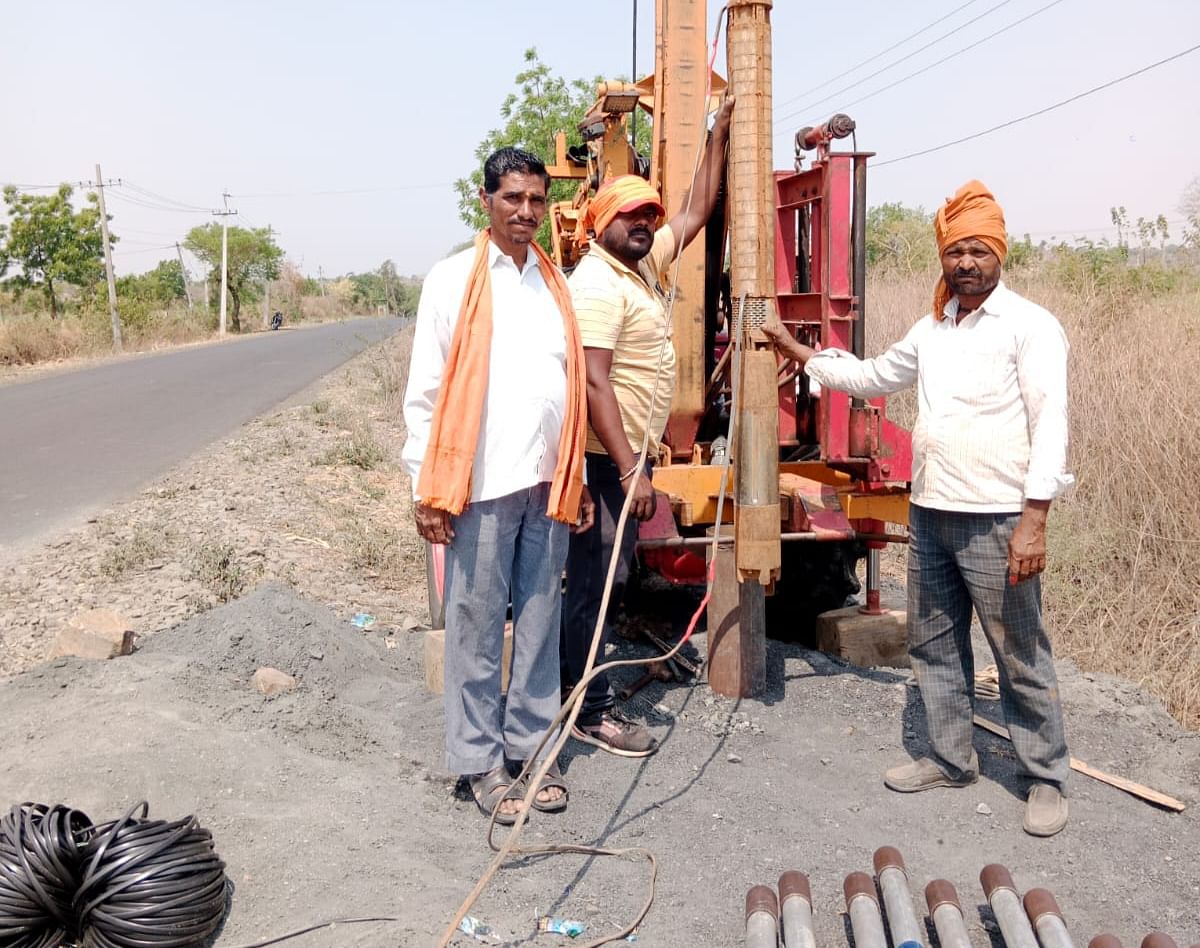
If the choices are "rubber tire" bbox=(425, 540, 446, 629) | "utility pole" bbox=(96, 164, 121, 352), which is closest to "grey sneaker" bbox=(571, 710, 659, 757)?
"rubber tire" bbox=(425, 540, 446, 629)

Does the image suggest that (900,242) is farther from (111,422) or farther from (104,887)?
(104,887)

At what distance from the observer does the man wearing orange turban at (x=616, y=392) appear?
389 cm

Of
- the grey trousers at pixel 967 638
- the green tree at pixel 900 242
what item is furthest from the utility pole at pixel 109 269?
the grey trousers at pixel 967 638

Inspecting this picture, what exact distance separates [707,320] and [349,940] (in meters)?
3.52

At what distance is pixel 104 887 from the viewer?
299 centimetres

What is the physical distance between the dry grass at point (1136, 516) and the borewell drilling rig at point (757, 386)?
1524 mm

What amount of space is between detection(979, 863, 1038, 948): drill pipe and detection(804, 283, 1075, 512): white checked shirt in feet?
3.85

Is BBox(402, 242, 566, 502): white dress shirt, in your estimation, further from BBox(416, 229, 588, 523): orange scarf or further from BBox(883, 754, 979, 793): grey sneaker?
BBox(883, 754, 979, 793): grey sneaker

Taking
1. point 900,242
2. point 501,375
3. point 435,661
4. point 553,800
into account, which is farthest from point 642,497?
point 900,242

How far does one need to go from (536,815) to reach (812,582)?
2.47 metres

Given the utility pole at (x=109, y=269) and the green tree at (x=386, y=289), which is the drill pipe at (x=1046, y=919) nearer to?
the utility pole at (x=109, y=269)

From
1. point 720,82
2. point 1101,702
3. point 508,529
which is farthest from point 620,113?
point 1101,702

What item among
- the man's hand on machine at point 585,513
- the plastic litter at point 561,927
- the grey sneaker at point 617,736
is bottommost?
the plastic litter at point 561,927

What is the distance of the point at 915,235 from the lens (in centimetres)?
1984
